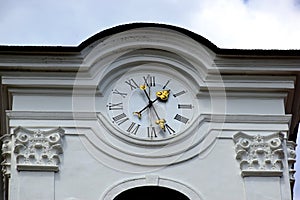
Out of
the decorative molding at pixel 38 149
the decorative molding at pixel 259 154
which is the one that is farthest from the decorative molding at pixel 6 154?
the decorative molding at pixel 259 154

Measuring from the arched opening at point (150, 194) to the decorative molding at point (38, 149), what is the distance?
3.00 ft

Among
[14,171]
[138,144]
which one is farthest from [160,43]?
[14,171]

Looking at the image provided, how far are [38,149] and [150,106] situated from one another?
1534 mm

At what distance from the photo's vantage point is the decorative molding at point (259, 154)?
55.7 feet

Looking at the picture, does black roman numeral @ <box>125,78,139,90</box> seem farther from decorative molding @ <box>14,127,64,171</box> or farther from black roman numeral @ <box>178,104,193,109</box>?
decorative molding @ <box>14,127,64,171</box>

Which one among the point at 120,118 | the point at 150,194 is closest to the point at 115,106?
the point at 120,118

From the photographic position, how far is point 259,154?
56.2ft

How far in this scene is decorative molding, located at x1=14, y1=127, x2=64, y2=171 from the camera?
16828mm

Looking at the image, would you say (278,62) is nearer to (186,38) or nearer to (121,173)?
(186,38)

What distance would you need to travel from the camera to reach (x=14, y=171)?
16.8 metres

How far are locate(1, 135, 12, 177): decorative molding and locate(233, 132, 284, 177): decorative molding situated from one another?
278cm

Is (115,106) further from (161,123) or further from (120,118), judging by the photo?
(161,123)

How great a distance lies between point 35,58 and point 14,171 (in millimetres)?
1552

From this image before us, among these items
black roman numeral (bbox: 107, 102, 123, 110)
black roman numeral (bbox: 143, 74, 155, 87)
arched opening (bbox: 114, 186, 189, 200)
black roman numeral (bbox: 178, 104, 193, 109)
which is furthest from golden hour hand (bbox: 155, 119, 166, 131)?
arched opening (bbox: 114, 186, 189, 200)
